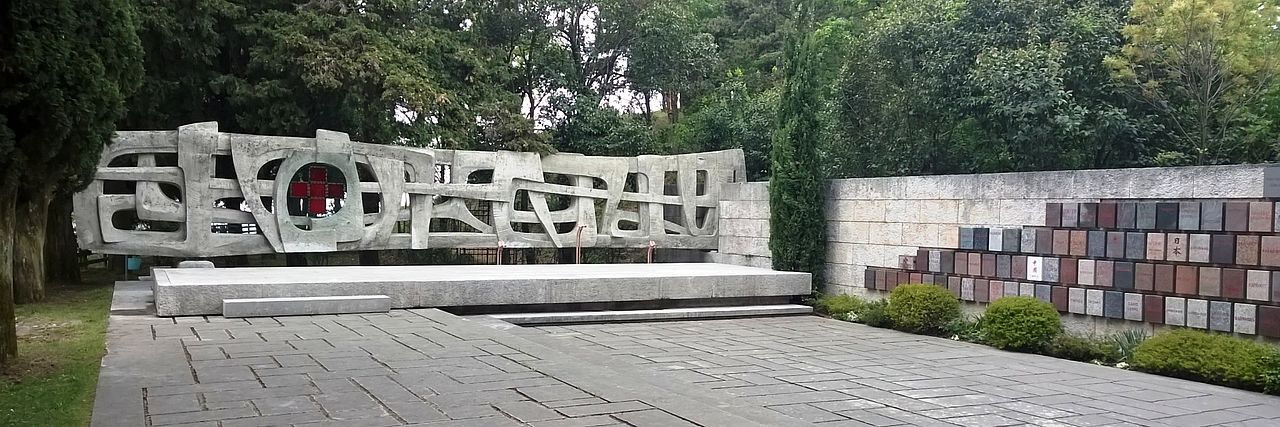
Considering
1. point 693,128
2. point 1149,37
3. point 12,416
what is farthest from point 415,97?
point 1149,37

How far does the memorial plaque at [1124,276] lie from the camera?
7.99 metres

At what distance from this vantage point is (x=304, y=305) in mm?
8664

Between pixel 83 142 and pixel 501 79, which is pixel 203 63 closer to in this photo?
pixel 501 79

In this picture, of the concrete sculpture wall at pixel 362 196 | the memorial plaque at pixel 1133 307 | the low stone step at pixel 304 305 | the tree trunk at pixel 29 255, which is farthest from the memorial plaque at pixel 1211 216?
the tree trunk at pixel 29 255

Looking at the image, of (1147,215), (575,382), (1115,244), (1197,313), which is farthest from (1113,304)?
(575,382)

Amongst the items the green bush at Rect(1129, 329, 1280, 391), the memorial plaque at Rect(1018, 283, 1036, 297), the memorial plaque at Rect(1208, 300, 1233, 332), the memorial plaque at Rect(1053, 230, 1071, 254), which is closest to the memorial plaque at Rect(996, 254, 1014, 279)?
the memorial plaque at Rect(1018, 283, 1036, 297)

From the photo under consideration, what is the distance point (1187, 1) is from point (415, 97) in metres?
9.93

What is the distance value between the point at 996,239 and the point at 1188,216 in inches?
78.8

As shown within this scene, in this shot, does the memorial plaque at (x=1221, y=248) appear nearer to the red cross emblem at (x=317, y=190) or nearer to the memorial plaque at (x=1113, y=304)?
the memorial plaque at (x=1113, y=304)

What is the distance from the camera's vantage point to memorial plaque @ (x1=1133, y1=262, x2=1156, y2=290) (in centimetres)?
782

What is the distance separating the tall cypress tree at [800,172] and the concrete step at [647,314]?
0.78 m

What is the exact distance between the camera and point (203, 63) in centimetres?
1316

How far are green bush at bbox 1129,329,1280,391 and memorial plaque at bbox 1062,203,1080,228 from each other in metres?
1.52

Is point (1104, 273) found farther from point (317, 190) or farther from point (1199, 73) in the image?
point (317, 190)
